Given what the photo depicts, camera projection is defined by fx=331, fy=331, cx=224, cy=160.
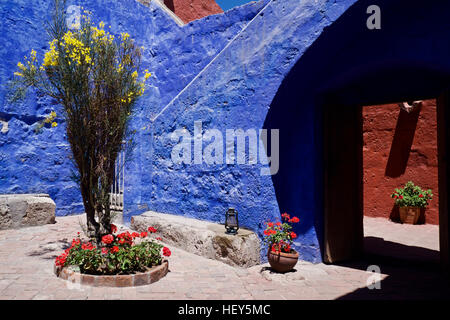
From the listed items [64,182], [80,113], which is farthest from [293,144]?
[64,182]

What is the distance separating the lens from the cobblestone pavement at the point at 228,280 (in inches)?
144

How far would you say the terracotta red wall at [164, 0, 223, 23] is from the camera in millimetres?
12485

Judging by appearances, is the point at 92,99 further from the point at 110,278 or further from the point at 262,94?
the point at 262,94

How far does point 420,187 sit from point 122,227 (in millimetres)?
7866

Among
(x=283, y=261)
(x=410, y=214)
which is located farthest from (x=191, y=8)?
(x=283, y=261)

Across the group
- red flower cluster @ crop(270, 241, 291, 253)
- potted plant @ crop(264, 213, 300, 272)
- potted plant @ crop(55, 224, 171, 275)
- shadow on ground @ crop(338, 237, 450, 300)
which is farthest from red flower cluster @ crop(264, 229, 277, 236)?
potted plant @ crop(55, 224, 171, 275)

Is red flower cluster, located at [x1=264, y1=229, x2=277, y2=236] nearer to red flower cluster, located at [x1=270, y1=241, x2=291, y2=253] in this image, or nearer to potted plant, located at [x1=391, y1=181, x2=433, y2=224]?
red flower cluster, located at [x1=270, y1=241, x2=291, y2=253]

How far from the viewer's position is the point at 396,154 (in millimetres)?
9578

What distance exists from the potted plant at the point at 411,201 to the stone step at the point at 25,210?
8664 mm

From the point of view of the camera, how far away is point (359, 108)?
5.77 meters

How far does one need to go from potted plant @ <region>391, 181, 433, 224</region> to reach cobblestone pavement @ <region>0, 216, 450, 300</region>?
292cm

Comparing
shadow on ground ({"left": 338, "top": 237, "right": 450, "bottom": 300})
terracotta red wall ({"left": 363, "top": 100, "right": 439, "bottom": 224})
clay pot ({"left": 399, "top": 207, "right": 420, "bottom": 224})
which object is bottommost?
shadow on ground ({"left": 338, "top": 237, "right": 450, "bottom": 300})

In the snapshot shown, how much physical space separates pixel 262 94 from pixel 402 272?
10.8 ft

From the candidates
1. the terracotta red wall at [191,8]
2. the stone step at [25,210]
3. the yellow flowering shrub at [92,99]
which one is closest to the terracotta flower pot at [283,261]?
the yellow flowering shrub at [92,99]
